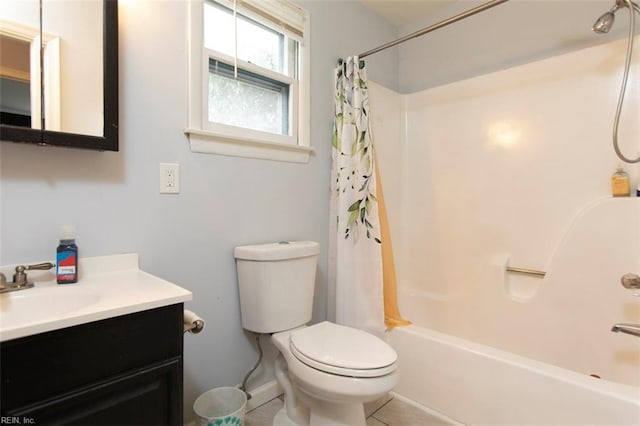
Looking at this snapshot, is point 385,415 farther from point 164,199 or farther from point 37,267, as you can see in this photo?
point 37,267

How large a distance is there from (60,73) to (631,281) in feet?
7.53

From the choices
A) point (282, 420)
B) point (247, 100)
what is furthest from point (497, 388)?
point (247, 100)

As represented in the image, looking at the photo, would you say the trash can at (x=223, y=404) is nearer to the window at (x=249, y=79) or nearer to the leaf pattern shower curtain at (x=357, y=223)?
the leaf pattern shower curtain at (x=357, y=223)

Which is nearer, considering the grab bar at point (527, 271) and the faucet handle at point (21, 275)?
the faucet handle at point (21, 275)

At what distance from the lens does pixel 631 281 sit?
56.2 inches

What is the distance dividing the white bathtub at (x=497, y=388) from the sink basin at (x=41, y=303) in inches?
53.9

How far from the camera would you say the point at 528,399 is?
4.24 feet

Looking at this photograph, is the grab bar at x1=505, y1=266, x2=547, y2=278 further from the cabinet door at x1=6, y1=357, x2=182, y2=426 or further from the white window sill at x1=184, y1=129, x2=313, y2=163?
the cabinet door at x1=6, y1=357, x2=182, y2=426

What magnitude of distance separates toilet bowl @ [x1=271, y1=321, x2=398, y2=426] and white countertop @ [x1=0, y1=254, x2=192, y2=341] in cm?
57

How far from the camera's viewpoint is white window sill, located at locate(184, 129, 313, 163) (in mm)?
1385

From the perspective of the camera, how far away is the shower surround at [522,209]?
1.57 metres

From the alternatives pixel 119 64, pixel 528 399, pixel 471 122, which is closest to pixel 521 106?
pixel 471 122

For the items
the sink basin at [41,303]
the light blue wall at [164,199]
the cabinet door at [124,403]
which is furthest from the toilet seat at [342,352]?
the sink basin at [41,303]

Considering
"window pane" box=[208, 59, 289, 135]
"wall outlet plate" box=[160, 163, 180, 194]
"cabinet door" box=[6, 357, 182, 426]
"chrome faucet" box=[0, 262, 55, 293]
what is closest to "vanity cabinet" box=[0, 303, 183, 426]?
"cabinet door" box=[6, 357, 182, 426]
